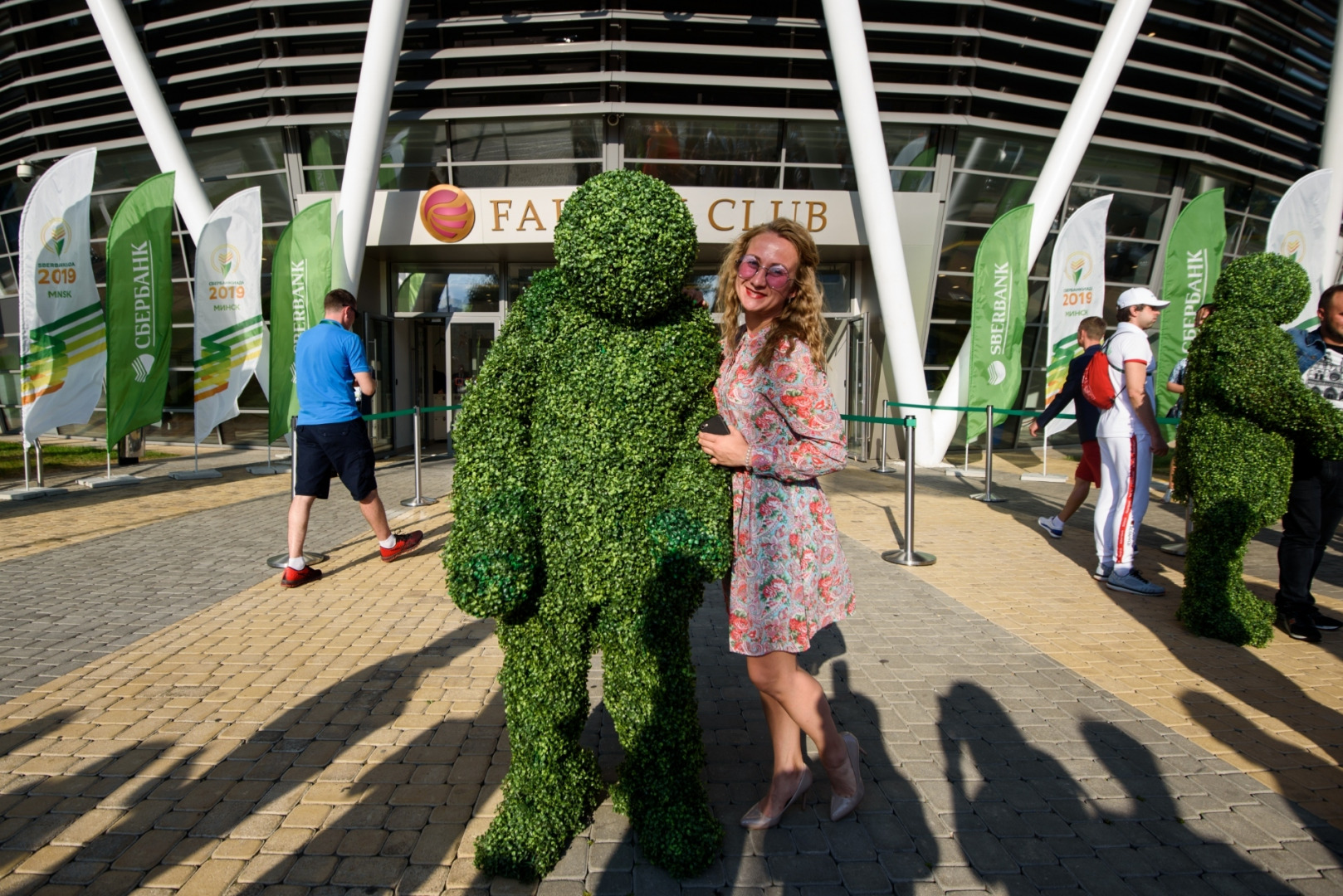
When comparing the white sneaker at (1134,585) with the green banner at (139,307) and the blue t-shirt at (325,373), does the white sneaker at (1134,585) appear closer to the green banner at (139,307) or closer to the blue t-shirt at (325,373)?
the blue t-shirt at (325,373)

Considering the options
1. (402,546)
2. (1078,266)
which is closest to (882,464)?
(1078,266)

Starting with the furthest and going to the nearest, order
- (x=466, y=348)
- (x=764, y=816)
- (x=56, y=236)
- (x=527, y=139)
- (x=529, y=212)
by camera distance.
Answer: (x=466, y=348) < (x=527, y=139) < (x=529, y=212) < (x=56, y=236) < (x=764, y=816)

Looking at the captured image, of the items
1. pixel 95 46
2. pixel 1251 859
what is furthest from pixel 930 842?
pixel 95 46

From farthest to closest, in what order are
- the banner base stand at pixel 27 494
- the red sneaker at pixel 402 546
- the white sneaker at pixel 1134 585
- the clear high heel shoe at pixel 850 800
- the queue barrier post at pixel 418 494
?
the banner base stand at pixel 27 494 → the queue barrier post at pixel 418 494 → the red sneaker at pixel 402 546 → the white sneaker at pixel 1134 585 → the clear high heel shoe at pixel 850 800

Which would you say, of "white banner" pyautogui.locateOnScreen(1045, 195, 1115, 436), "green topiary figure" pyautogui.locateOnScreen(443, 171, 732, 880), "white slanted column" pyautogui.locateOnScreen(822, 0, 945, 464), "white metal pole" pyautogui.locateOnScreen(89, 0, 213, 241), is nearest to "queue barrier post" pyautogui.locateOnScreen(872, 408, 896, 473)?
"white slanted column" pyautogui.locateOnScreen(822, 0, 945, 464)

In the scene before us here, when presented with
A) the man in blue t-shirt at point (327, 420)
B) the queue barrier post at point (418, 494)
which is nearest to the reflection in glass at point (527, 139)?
the queue barrier post at point (418, 494)

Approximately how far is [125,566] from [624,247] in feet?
18.6

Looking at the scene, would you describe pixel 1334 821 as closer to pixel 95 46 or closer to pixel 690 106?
pixel 690 106

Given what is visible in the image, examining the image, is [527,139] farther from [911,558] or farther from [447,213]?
[911,558]

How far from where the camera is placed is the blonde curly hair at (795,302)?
A: 2.33 metres

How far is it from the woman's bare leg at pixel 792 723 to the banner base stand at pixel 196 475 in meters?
10.7

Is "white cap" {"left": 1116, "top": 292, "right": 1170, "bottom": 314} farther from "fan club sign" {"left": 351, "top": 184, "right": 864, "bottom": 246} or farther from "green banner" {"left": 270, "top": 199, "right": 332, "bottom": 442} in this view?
"green banner" {"left": 270, "top": 199, "right": 332, "bottom": 442}

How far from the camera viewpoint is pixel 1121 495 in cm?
514

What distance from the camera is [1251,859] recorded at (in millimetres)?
2354
